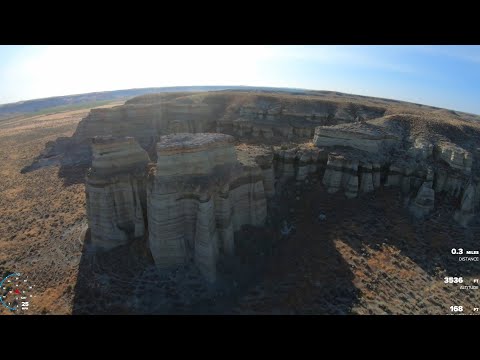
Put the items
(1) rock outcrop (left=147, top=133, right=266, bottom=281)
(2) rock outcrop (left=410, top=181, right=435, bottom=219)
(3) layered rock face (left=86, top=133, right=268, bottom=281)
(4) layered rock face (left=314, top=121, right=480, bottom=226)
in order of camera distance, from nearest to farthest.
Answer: (1) rock outcrop (left=147, top=133, right=266, bottom=281) → (3) layered rock face (left=86, top=133, right=268, bottom=281) → (2) rock outcrop (left=410, top=181, right=435, bottom=219) → (4) layered rock face (left=314, top=121, right=480, bottom=226)

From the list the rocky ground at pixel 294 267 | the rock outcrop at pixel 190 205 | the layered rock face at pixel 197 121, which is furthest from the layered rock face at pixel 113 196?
the layered rock face at pixel 197 121

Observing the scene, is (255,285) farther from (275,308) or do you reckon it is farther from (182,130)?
(182,130)

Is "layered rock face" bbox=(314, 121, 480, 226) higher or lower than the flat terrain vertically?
higher

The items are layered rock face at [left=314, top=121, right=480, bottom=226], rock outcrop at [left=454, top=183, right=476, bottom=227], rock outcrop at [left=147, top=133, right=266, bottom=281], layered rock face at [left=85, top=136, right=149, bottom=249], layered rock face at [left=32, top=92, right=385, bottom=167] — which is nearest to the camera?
rock outcrop at [left=147, top=133, right=266, bottom=281]

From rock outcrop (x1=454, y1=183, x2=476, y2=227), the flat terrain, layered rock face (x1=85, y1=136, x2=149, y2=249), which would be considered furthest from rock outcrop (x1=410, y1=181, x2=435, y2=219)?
the flat terrain

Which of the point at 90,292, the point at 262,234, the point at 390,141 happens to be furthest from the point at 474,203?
the point at 90,292

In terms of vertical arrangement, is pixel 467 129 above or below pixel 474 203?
above

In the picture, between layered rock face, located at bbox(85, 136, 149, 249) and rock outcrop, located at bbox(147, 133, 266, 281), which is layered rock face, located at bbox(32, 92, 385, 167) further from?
rock outcrop, located at bbox(147, 133, 266, 281)
